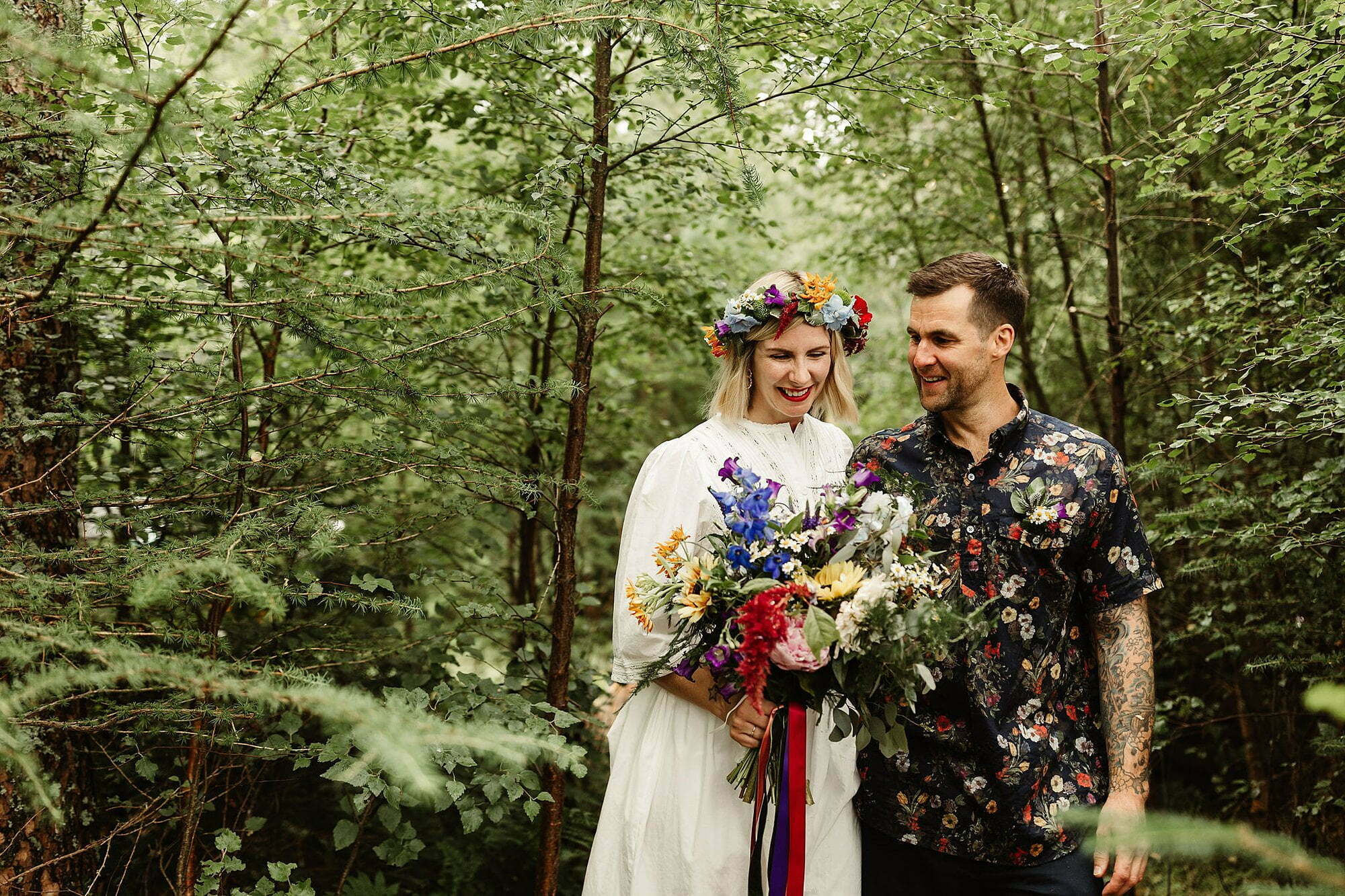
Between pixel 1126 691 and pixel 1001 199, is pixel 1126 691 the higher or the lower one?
the lower one

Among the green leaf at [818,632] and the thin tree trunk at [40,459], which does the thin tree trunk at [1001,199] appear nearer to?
the green leaf at [818,632]

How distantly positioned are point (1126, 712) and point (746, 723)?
99 centimetres

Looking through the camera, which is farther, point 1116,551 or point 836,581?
point 1116,551

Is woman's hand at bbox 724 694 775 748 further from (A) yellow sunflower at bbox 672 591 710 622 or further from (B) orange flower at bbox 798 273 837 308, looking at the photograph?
(B) orange flower at bbox 798 273 837 308

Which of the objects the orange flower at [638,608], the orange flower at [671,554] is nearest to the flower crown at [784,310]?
the orange flower at [671,554]

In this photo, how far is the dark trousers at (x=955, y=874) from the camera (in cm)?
222

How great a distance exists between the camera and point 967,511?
94.7 inches

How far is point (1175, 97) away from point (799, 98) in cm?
198

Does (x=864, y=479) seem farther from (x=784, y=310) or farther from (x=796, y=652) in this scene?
(x=784, y=310)

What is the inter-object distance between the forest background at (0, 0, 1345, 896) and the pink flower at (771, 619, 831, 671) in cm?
51

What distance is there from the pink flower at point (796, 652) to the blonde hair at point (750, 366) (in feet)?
2.86

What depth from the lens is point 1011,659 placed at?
89.4 inches

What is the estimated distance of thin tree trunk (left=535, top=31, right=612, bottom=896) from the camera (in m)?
3.01

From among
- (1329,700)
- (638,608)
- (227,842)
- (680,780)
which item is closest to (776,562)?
(638,608)
